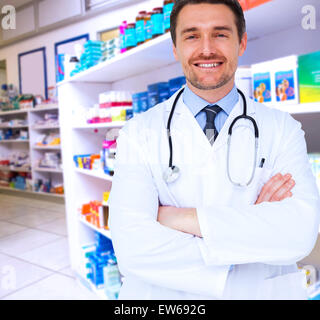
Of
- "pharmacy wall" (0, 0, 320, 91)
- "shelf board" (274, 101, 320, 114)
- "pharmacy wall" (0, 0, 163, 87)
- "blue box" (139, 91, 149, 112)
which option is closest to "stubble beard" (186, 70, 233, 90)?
"shelf board" (274, 101, 320, 114)

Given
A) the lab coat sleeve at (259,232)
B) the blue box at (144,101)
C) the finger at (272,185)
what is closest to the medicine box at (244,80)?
the finger at (272,185)

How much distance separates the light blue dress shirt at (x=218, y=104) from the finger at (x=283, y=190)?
1.06ft

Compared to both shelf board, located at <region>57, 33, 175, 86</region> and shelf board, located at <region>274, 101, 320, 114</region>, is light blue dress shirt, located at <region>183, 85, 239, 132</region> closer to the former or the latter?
shelf board, located at <region>274, 101, 320, 114</region>

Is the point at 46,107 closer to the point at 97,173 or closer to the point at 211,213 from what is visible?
the point at 97,173

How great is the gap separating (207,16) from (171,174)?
59 cm

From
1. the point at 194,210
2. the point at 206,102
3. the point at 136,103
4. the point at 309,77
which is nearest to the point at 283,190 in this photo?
the point at 194,210

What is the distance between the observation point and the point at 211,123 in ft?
4.25

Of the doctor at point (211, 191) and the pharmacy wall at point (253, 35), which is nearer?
the doctor at point (211, 191)

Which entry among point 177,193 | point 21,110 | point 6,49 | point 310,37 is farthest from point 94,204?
point 6,49

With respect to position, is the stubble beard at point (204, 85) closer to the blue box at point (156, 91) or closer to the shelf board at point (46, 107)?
the blue box at point (156, 91)

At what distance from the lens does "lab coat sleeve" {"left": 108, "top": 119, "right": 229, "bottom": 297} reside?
112 centimetres

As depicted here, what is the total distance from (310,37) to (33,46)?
681cm

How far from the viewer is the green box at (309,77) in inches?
55.7

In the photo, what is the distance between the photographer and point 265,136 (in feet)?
4.24
